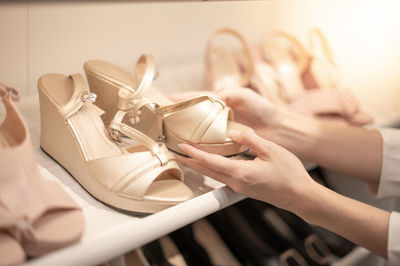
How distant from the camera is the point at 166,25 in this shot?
3.19ft

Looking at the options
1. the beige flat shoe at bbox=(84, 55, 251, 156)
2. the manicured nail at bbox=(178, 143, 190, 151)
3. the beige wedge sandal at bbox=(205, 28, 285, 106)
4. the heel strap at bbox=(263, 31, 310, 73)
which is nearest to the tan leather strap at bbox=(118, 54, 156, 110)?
the beige flat shoe at bbox=(84, 55, 251, 156)

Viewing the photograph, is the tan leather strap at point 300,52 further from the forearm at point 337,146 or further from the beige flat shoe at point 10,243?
the beige flat shoe at point 10,243

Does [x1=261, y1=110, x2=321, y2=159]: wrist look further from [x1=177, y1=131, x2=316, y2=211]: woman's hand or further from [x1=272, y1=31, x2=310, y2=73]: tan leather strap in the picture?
[x1=272, y1=31, x2=310, y2=73]: tan leather strap

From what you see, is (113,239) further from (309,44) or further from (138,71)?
(309,44)

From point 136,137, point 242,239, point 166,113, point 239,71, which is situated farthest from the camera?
point 239,71

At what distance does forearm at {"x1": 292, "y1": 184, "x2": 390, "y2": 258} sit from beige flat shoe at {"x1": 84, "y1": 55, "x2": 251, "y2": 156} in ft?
0.48

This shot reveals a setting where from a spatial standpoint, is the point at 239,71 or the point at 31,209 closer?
the point at 31,209

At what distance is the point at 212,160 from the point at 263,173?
3.2 inches

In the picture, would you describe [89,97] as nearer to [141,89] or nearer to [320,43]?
[141,89]

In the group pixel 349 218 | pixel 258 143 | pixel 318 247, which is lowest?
pixel 318 247

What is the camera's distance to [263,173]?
1.79 ft

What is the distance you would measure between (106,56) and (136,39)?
0.32 feet

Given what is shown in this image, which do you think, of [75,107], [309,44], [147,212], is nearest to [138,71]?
[75,107]

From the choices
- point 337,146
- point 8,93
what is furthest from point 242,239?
point 8,93
